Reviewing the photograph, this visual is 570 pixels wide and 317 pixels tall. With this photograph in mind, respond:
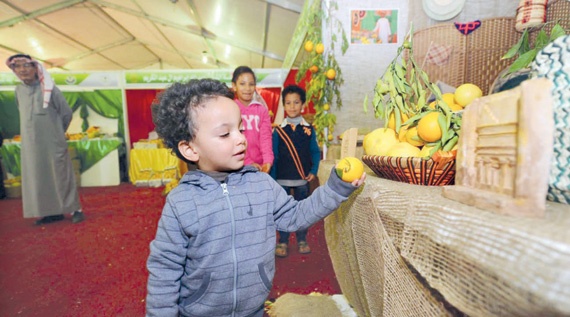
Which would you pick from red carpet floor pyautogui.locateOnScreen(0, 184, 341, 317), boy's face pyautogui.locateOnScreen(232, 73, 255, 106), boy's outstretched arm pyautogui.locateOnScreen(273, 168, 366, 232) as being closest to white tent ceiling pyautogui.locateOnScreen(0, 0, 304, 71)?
boy's face pyautogui.locateOnScreen(232, 73, 255, 106)

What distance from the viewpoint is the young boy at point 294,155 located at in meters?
2.91

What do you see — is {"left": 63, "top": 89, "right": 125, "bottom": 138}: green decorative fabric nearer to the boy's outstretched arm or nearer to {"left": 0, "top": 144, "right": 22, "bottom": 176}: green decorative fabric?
{"left": 0, "top": 144, "right": 22, "bottom": 176}: green decorative fabric

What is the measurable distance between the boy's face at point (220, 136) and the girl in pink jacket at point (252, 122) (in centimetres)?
163

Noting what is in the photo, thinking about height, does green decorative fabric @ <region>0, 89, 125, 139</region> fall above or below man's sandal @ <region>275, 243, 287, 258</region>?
above

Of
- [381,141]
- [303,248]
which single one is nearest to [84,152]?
[303,248]

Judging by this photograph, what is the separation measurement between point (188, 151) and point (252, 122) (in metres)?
1.69

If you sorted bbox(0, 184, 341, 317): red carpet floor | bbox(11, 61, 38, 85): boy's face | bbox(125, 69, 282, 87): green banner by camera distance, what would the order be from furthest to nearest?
bbox(125, 69, 282, 87): green banner → bbox(11, 61, 38, 85): boy's face → bbox(0, 184, 341, 317): red carpet floor

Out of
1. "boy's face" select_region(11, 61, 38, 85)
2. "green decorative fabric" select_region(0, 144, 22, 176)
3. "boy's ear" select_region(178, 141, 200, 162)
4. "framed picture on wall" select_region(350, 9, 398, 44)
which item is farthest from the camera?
"green decorative fabric" select_region(0, 144, 22, 176)

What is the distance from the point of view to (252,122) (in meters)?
2.88

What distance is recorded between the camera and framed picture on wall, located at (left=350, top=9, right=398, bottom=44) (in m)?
2.81

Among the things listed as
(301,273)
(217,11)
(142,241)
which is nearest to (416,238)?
(301,273)

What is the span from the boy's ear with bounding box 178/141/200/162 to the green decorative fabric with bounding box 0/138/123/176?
23.4 ft

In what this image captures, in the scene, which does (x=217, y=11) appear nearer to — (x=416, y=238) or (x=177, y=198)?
(x=177, y=198)

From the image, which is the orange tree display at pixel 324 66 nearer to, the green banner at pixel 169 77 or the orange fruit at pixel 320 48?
the orange fruit at pixel 320 48
